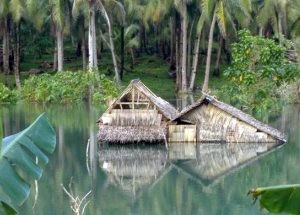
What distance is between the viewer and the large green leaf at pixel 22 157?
15.5ft

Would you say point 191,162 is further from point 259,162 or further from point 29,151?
point 29,151

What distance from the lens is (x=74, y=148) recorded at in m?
18.5

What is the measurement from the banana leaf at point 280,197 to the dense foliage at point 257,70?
54.3 ft

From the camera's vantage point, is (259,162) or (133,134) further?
(133,134)

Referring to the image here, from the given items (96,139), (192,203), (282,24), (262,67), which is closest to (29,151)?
(192,203)

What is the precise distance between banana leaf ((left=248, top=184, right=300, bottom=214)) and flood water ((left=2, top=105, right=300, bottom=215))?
768 cm

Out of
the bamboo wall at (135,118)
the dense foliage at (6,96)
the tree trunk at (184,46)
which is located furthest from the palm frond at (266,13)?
the bamboo wall at (135,118)

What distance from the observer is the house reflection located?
50.1 feet

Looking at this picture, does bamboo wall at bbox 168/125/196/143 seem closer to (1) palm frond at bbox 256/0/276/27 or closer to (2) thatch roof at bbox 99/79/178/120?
(2) thatch roof at bbox 99/79/178/120

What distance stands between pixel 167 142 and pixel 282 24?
21.1 metres

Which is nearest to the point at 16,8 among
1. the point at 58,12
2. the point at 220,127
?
the point at 58,12

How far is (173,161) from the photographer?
17094 mm

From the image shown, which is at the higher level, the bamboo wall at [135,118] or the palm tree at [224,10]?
the palm tree at [224,10]

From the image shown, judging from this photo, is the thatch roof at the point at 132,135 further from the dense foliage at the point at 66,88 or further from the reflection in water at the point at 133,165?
the dense foliage at the point at 66,88
